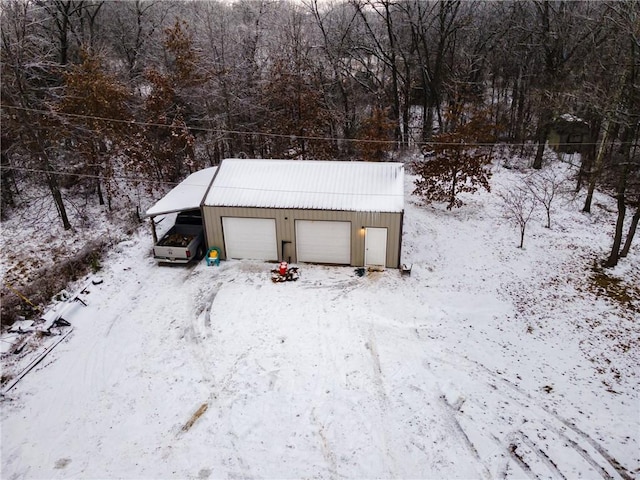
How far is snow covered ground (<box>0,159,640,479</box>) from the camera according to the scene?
28.9 ft

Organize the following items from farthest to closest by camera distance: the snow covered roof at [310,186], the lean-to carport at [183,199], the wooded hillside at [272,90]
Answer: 1. the wooded hillside at [272,90]
2. the lean-to carport at [183,199]
3. the snow covered roof at [310,186]

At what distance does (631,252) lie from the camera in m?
16.3

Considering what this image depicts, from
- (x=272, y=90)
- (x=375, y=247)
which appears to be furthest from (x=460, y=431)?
(x=272, y=90)

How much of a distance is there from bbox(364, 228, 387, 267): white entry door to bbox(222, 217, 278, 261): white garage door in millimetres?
3296

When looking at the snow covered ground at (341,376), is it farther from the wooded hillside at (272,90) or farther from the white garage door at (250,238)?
the wooded hillside at (272,90)

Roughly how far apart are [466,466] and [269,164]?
11953mm

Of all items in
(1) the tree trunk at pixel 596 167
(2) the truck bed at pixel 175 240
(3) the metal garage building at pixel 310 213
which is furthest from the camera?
(1) the tree trunk at pixel 596 167

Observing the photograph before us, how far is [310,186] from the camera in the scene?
15625mm

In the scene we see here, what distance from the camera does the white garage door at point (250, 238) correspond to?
15.5 meters

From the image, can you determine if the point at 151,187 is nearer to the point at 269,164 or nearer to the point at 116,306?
the point at 269,164

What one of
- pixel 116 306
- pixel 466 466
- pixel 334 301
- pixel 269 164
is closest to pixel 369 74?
pixel 269 164

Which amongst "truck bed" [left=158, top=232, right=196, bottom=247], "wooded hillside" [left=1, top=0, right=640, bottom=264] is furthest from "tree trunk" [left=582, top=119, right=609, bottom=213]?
"truck bed" [left=158, top=232, right=196, bottom=247]

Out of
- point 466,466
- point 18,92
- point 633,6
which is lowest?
point 466,466

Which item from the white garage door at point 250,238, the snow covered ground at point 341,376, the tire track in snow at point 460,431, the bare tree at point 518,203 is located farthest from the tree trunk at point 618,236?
the white garage door at point 250,238
